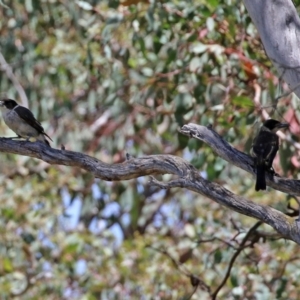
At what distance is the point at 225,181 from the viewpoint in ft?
36.0

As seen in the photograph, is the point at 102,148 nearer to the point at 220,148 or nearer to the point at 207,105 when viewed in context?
the point at 207,105

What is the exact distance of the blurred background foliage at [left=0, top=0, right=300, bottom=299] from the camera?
8008 mm

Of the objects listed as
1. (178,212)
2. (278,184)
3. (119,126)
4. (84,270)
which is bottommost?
(178,212)

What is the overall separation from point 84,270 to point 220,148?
5.79 m

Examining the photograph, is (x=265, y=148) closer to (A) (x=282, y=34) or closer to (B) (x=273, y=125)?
(B) (x=273, y=125)

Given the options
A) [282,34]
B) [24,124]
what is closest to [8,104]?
[24,124]

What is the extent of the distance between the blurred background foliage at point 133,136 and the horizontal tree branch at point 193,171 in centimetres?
129

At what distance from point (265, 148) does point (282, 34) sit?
112cm

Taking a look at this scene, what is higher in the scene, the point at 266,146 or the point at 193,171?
the point at 193,171

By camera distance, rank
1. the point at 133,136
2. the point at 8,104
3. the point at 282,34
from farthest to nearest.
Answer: the point at 133,136, the point at 8,104, the point at 282,34

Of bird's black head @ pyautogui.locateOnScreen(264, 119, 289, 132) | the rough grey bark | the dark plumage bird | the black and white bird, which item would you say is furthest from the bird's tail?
the black and white bird

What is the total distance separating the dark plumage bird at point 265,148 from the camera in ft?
19.8

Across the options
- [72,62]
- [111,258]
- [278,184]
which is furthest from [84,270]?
[278,184]

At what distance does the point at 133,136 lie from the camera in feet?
37.4
